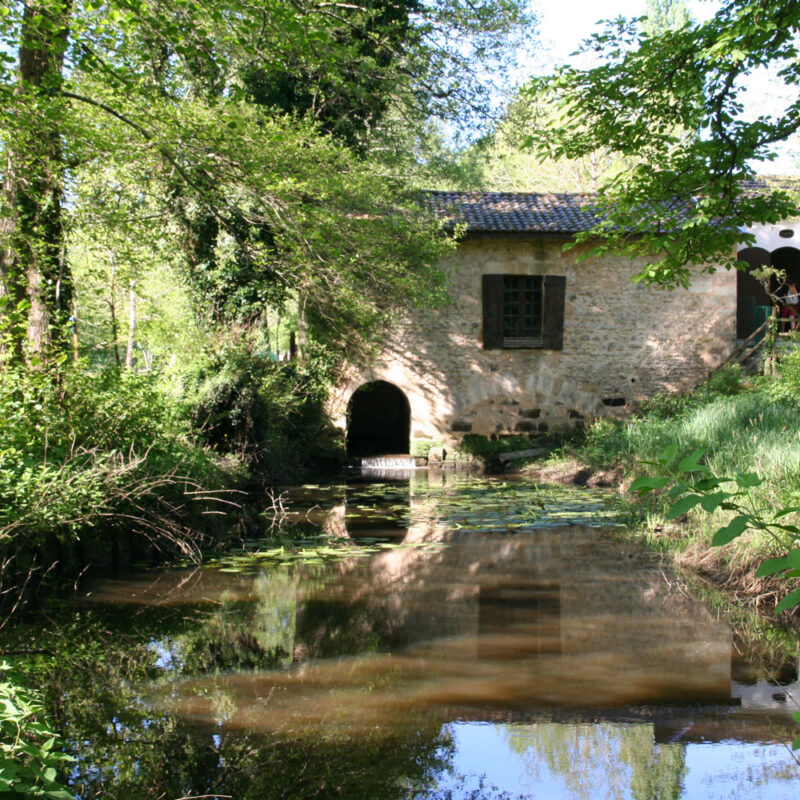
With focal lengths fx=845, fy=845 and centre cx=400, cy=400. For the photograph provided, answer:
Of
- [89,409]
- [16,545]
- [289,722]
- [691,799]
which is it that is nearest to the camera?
[691,799]

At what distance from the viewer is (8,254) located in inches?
325

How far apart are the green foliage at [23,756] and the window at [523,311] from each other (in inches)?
546

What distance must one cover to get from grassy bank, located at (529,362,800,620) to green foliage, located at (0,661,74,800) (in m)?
2.75

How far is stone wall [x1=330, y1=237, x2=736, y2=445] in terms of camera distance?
16.8 metres

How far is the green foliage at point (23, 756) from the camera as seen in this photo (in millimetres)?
2902

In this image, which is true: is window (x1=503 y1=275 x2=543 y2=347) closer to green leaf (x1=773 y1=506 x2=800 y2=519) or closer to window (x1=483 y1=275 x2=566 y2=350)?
window (x1=483 y1=275 x2=566 y2=350)

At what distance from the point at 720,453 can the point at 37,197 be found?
7619mm

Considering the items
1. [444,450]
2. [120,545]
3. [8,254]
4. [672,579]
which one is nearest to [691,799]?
[672,579]

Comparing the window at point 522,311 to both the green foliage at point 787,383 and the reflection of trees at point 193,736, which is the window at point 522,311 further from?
the reflection of trees at point 193,736

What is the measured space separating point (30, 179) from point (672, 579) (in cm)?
722

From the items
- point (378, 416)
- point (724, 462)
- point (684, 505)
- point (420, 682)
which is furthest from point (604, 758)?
point (378, 416)

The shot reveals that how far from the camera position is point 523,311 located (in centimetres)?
1695

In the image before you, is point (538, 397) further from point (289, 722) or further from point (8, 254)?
point (289, 722)

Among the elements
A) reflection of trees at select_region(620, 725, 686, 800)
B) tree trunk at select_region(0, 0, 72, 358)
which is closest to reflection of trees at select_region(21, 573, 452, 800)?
reflection of trees at select_region(620, 725, 686, 800)
